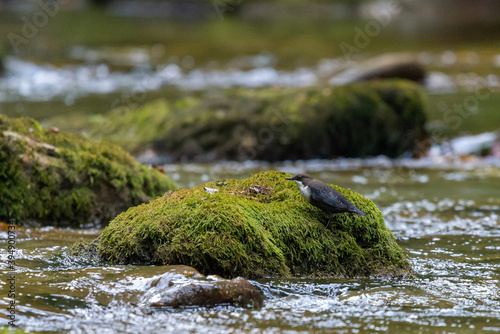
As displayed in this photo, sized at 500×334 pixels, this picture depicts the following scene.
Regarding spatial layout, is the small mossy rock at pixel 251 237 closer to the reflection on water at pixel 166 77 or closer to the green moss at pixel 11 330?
the green moss at pixel 11 330

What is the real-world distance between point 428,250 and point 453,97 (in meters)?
11.6

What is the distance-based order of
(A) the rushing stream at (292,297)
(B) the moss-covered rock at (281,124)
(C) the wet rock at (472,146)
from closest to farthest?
(A) the rushing stream at (292,297)
(B) the moss-covered rock at (281,124)
(C) the wet rock at (472,146)

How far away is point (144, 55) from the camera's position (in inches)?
1014

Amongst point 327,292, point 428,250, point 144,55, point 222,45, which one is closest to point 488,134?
point 428,250

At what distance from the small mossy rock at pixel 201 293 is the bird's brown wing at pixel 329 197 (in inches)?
39.7

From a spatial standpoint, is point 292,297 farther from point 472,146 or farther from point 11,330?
point 472,146

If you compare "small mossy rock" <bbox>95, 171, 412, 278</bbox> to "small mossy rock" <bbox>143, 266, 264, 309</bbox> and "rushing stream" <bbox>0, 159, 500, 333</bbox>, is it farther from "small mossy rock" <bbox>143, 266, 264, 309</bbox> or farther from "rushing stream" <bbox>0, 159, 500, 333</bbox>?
"small mossy rock" <bbox>143, 266, 264, 309</bbox>

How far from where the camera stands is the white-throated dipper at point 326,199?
5145mm

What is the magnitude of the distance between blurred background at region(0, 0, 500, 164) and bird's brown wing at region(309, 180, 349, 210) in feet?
26.3

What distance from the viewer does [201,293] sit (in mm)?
4422

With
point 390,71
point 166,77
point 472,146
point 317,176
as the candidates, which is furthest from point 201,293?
point 166,77

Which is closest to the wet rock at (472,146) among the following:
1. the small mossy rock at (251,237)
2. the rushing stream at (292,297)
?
the rushing stream at (292,297)

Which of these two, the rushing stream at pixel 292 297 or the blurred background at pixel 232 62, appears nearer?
the rushing stream at pixel 292 297

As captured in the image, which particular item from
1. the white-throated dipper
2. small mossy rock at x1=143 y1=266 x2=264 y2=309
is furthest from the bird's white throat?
small mossy rock at x1=143 y1=266 x2=264 y2=309
